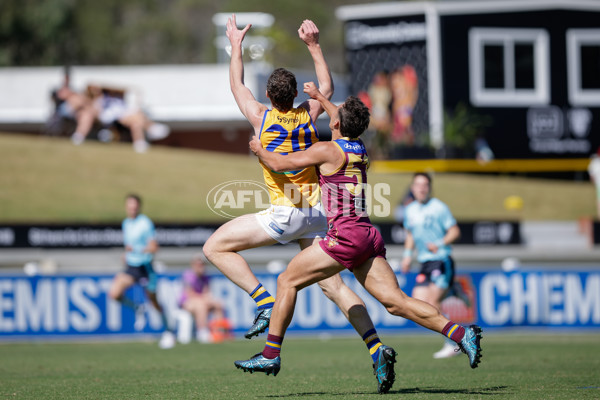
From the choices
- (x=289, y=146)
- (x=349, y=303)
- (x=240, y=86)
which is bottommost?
(x=349, y=303)

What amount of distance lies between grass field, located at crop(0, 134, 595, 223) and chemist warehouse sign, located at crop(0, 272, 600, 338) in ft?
35.8

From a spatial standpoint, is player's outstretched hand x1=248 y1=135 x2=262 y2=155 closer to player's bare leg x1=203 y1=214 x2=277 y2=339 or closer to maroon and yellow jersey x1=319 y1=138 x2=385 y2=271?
maroon and yellow jersey x1=319 y1=138 x2=385 y2=271

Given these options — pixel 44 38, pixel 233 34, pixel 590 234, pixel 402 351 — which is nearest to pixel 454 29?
pixel 590 234

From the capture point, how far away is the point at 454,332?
23.9 ft

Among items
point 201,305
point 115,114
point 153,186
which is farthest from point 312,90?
point 115,114

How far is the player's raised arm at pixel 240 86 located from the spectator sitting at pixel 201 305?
768 centimetres

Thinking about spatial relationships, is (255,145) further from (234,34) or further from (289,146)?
(234,34)

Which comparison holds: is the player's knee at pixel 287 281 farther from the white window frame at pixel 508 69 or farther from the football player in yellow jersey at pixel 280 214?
the white window frame at pixel 508 69

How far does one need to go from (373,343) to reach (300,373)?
210 cm

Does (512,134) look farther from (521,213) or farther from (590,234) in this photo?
(590,234)

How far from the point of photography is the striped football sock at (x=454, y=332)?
728cm

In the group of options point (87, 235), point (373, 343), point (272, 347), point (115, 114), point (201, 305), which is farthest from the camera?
point (115, 114)

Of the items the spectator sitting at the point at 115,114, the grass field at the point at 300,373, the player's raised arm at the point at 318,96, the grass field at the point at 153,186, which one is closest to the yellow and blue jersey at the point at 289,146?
the player's raised arm at the point at 318,96

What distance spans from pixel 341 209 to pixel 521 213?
76.4 ft
